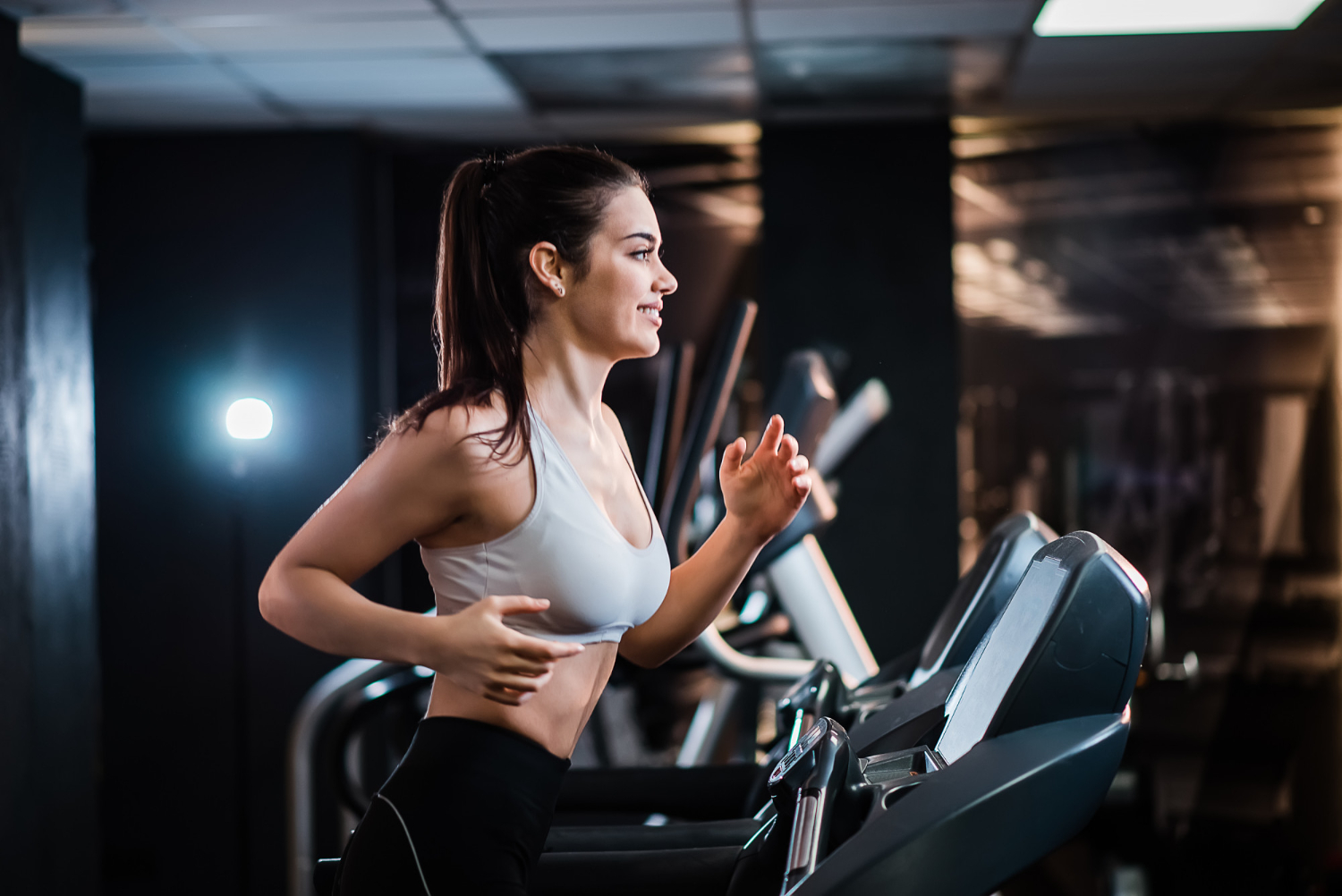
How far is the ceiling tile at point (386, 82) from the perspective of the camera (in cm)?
341

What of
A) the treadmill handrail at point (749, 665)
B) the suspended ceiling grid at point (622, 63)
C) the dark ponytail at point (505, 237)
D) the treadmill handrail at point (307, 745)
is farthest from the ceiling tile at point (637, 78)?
the dark ponytail at point (505, 237)

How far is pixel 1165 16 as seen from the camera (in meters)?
3.08

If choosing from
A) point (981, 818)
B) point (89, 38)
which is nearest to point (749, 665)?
point (981, 818)

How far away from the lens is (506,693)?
94cm

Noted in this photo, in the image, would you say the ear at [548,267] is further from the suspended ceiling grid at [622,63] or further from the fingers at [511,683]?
the suspended ceiling grid at [622,63]

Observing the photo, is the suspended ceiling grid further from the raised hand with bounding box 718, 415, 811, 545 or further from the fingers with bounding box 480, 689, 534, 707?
the fingers with bounding box 480, 689, 534, 707

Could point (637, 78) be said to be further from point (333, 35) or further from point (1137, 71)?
point (1137, 71)

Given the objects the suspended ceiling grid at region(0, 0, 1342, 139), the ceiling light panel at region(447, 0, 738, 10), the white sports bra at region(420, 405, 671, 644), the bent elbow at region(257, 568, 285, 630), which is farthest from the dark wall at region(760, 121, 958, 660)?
the bent elbow at region(257, 568, 285, 630)

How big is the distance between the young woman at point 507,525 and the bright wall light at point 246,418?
2405mm

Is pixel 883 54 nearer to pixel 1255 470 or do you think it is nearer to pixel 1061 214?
pixel 1061 214

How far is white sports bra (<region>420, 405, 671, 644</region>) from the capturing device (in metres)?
1.03

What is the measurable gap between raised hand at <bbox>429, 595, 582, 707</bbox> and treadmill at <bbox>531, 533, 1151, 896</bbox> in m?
0.29

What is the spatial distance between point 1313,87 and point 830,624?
259 cm

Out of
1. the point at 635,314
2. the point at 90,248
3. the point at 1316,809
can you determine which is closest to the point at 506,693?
the point at 635,314
